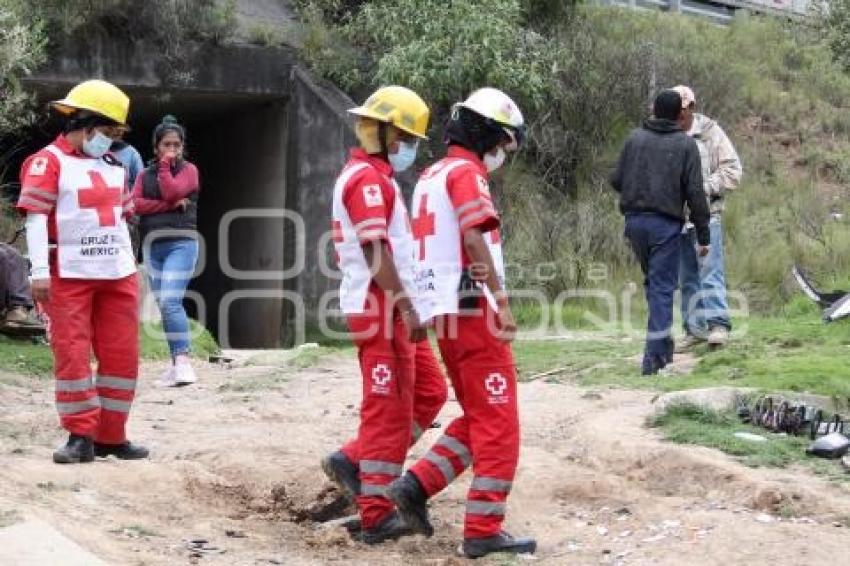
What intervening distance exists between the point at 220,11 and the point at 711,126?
27.7 feet

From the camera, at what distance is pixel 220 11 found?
16.2 metres

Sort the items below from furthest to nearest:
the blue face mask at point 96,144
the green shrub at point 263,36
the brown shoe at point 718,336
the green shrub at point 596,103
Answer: the green shrub at point 263,36 → the green shrub at point 596,103 → the brown shoe at point 718,336 → the blue face mask at point 96,144

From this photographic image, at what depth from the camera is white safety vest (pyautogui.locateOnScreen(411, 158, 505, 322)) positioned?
209 inches

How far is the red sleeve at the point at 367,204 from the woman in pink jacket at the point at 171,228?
13.3 feet

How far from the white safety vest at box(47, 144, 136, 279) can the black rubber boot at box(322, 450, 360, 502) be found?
1507 mm

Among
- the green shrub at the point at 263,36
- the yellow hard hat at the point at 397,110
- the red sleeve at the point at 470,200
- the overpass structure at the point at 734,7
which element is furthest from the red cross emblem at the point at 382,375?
the overpass structure at the point at 734,7

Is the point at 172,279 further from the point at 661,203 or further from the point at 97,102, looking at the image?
the point at 661,203

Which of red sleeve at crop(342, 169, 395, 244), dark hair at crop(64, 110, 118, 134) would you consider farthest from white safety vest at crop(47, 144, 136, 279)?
red sleeve at crop(342, 169, 395, 244)

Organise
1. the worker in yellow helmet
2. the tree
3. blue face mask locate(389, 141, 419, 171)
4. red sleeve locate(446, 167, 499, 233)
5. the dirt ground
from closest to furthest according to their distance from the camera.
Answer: the dirt ground → red sleeve locate(446, 167, 499, 233) → the worker in yellow helmet → blue face mask locate(389, 141, 419, 171) → the tree

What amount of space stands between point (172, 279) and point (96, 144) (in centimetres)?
302

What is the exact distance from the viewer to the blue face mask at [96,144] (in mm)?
6387

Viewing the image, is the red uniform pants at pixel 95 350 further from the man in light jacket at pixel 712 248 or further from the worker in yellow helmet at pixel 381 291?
the man in light jacket at pixel 712 248

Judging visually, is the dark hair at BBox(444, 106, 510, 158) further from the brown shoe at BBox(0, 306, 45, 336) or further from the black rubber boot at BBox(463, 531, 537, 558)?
the brown shoe at BBox(0, 306, 45, 336)

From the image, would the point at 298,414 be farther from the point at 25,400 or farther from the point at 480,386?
the point at 480,386
